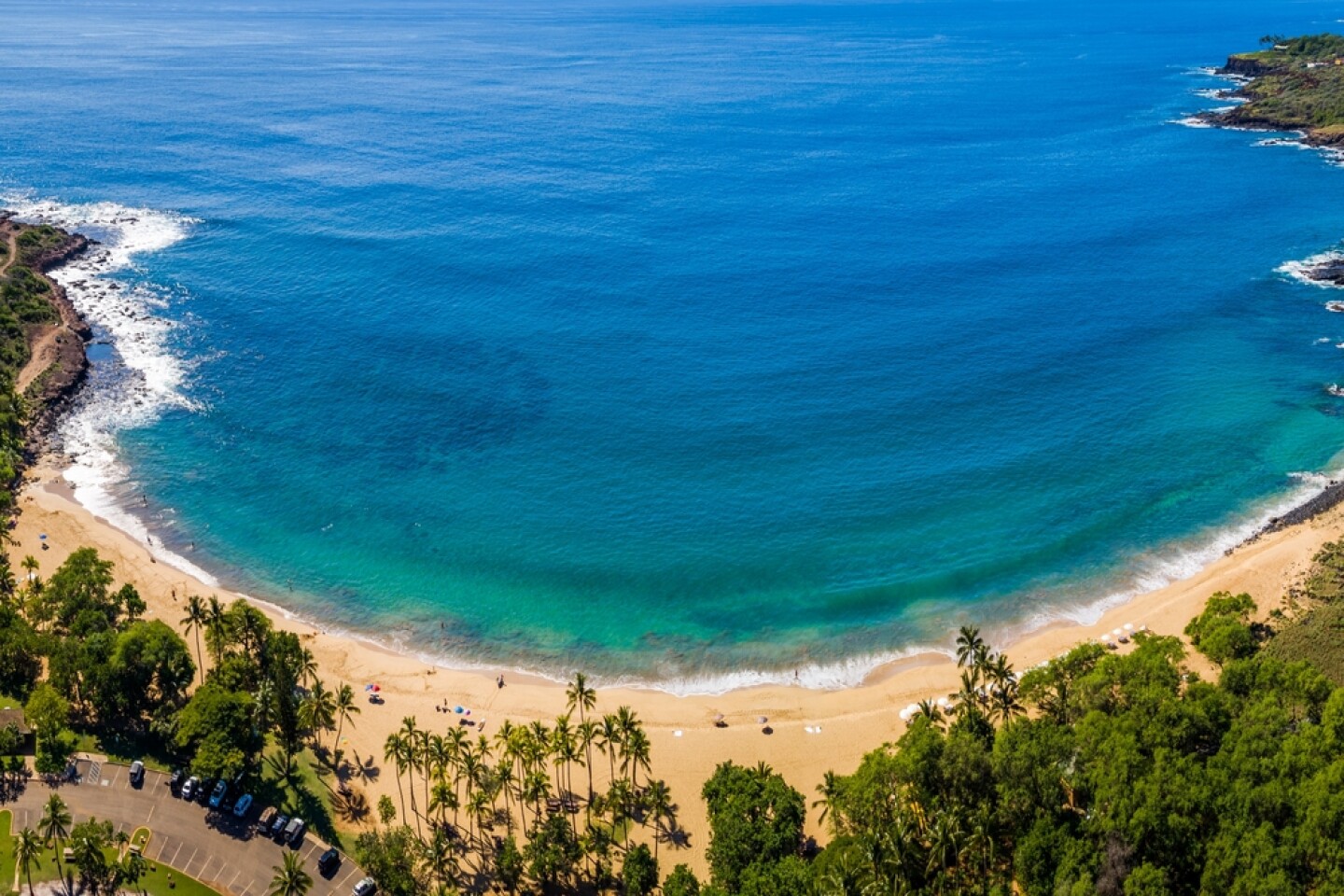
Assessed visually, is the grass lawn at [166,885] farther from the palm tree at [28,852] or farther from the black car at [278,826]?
the palm tree at [28,852]

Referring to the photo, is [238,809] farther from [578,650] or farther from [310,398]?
[310,398]

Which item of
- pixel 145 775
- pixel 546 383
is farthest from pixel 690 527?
pixel 145 775

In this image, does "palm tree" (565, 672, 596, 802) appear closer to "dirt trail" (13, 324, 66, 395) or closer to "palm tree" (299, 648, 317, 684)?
"palm tree" (299, 648, 317, 684)

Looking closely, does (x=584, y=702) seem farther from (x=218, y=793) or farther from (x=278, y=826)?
(x=218, y=793)

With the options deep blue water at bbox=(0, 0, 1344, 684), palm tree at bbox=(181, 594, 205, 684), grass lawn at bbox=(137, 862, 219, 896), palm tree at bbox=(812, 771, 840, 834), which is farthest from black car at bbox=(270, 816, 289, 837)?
palm tree at bbox=(812, 771, 840, 834)

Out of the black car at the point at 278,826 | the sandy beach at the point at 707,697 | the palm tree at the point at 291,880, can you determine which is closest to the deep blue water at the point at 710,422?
the sandy beach at the point at 707,697

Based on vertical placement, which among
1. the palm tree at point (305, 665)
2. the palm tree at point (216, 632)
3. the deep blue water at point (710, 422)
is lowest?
the palm tree at point (305, 665)

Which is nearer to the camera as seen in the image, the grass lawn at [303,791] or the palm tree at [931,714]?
the grass lawn at [303,791]

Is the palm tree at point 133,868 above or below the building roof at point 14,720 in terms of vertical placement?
below
